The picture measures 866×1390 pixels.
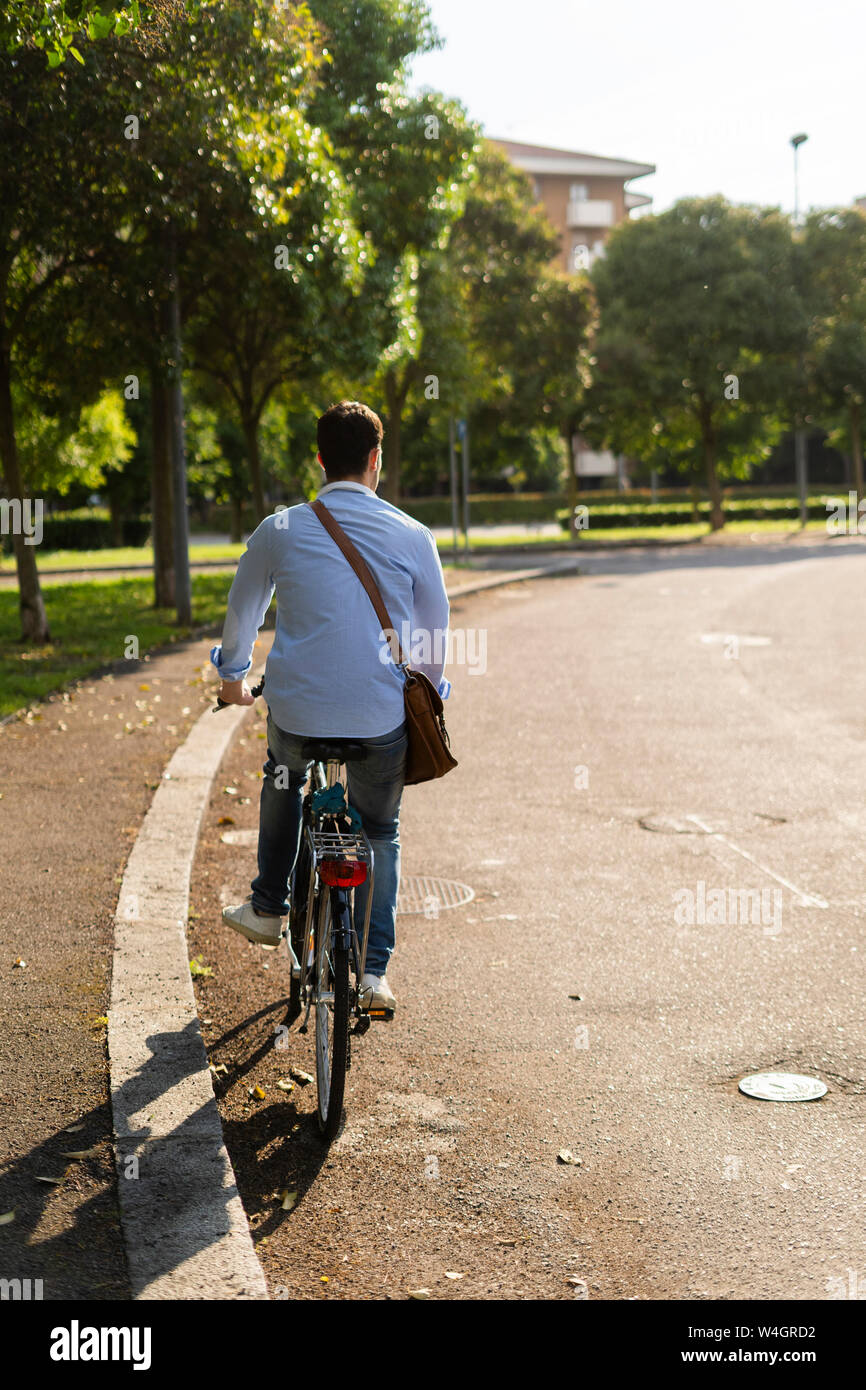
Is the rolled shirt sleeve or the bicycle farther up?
the rolled shirt sleeve

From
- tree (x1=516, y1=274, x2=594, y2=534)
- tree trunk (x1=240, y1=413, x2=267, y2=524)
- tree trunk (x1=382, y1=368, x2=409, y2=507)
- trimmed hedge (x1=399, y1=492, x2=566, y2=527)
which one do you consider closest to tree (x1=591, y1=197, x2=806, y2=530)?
tree (x1=516, y1=274, x2=594, y2=534)

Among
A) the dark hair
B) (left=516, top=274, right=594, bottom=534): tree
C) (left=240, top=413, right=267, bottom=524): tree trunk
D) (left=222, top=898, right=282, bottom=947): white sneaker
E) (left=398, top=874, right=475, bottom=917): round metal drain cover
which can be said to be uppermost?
(left=516, top=274, right=594, bottom=534): tree

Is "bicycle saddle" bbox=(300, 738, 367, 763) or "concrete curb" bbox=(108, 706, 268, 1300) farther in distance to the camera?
"bicycle saddle" bbox=(300, 738, 367, 763)

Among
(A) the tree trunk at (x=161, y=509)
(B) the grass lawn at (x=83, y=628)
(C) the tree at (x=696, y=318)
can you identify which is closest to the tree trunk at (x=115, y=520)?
(C) the tree at (x=696, y=318)

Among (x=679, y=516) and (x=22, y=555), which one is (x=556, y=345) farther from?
(x=22, y=555)

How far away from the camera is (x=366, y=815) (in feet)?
14.2

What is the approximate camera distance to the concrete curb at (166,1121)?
3.23m

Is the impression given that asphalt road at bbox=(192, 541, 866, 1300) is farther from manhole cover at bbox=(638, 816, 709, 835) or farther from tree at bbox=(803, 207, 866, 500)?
tree at bbox=(803, 207, 866, 500)

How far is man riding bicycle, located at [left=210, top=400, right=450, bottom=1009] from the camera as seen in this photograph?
4121 millimetres

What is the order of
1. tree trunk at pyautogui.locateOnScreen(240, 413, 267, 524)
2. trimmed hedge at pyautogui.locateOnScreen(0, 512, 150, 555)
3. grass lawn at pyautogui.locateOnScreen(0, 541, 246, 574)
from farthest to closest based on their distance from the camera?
trimmed hedge at pyautogui.locateOnScreen(0, 512, 150, 555) < grass lawn at pyautogui.locateOnScreen(0, 541, 246, 574) < tree trunk at pyautogui.locateOnScreen(240, 413, 267, 524)

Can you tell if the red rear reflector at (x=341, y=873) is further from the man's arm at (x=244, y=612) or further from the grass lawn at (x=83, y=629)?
the grass lawn at (x=83, y=629)

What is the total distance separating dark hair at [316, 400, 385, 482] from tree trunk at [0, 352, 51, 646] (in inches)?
420

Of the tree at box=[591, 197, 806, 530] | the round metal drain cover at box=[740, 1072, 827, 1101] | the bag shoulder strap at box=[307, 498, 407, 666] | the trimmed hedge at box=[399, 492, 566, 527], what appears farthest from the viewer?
the trimmed hedge at box=[399, 492, 566, 527]
